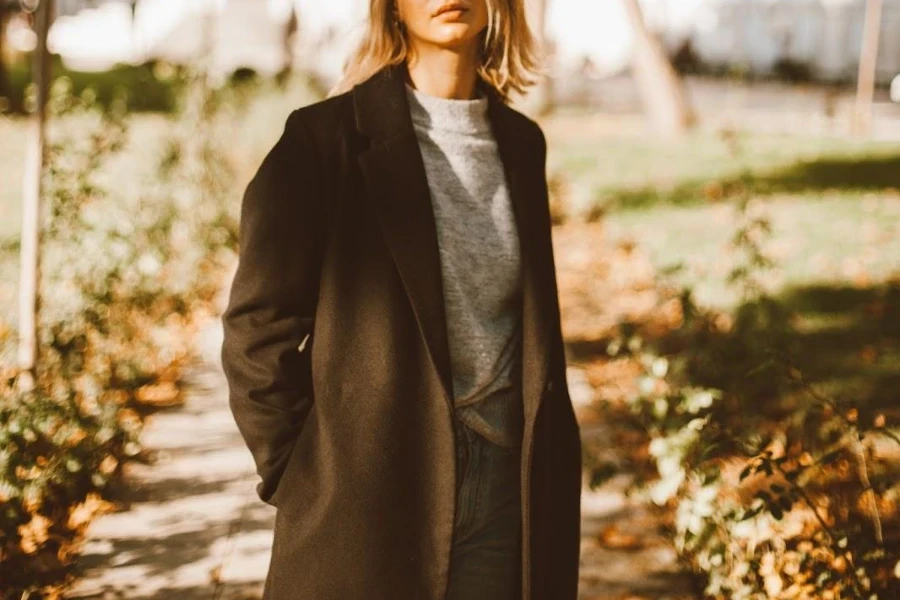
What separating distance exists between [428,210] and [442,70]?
1.12 ft

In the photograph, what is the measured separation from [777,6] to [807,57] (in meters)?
3.94

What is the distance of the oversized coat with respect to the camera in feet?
6.91

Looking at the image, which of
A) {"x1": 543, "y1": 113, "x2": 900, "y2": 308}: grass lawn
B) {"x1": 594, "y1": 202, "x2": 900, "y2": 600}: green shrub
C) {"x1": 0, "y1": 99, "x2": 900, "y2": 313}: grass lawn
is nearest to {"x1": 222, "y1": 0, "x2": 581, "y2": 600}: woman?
{"x1": 594, "y1": 202, "x2": 900, "y2": 600}: green shrub

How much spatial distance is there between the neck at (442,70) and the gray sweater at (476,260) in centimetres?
3

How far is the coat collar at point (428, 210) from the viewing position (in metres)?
2.12

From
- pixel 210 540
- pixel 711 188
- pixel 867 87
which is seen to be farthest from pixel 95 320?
pixel 867 87

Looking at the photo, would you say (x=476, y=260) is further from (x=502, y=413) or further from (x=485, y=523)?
(x=485, y=523)

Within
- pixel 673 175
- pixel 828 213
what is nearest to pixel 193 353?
pixel 828 213

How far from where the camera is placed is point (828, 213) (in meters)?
11.2

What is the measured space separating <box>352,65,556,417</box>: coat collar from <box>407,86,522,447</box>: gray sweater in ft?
0.11

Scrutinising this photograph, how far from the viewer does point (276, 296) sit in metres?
2.16

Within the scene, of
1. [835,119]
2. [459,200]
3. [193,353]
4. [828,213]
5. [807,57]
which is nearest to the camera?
[459,200]

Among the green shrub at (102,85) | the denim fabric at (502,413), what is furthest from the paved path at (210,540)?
the green shrub at (102,85)

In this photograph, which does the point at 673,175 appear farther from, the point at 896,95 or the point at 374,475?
the point at 896,95
